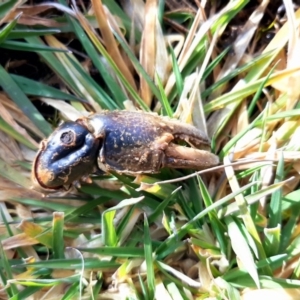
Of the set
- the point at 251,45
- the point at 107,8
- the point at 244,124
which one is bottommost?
the point at 244,124

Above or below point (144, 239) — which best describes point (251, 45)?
above

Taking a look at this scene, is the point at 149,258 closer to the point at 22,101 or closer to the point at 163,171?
the point at 163,171

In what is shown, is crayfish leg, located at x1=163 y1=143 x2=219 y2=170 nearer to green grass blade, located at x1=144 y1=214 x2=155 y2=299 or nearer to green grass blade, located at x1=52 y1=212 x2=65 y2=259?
green grass blade, located at x1=144 y1=214 x2=155 y2=299

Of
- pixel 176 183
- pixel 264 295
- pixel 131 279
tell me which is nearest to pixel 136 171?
pixel 176 183

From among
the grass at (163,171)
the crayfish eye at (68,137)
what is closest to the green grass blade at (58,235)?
the grass at (163,171)

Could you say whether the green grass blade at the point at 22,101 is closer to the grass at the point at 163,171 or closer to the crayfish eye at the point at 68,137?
the grass at the point at 163,171

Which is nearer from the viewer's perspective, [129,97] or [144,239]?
[144,239]

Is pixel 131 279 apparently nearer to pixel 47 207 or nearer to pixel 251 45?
pixel 47 207
